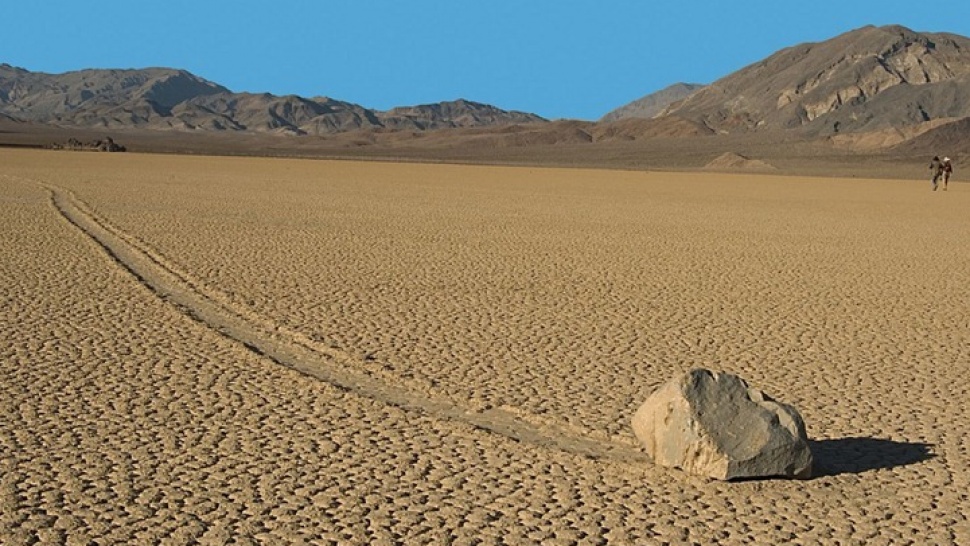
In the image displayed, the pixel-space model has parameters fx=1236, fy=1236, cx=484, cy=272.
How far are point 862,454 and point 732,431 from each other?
931mm

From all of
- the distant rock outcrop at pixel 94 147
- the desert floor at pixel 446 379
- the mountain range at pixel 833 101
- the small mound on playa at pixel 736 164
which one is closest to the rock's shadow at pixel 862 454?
the desert floor at pixel 446 379

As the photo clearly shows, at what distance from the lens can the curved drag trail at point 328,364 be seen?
584 centimetres

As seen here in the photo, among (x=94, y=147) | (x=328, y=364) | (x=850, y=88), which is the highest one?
(x=850, y=88)

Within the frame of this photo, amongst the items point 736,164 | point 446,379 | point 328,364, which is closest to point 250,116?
point 736,164

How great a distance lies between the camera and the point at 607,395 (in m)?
6.76

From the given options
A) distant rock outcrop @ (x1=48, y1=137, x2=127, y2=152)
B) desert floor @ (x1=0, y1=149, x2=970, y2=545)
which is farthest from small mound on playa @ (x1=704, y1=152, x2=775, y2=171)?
desert floor @ (x1=0, y1=149, x2=970, y2=545)

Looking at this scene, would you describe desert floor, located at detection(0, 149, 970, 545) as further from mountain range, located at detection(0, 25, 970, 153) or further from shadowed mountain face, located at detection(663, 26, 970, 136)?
shadowed mountain face, located at detection(663, 26, 970, 136)

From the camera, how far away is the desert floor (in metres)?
4.74

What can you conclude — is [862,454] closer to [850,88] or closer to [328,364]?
[328,364]

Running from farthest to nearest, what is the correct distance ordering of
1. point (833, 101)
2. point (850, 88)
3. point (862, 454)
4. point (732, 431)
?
point (850, 88)
point (833, 101)
point (862, 454)
point (732, 431)

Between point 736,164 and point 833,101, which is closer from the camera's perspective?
point 736,164

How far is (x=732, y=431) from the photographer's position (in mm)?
5090

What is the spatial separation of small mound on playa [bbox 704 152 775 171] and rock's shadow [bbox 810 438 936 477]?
49849 millimetres

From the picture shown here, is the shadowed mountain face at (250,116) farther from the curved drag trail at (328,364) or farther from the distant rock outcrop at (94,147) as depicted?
the curved drag trail at (328,364)
